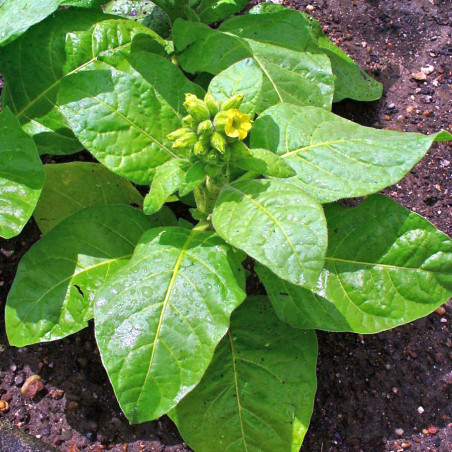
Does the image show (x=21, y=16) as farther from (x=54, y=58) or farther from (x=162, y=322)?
(x=162, y=322)

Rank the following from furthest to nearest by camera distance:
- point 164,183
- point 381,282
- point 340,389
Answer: point 340,389 → point 381,282 → point 164,183

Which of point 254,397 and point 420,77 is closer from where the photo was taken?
point 254,397

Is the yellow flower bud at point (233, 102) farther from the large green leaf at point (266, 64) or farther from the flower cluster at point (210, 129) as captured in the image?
the large green leaf at point (266, 64)

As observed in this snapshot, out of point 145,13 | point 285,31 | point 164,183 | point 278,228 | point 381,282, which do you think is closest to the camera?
point 278,228

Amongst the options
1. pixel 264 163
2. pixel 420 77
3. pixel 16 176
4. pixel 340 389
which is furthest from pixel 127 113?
pixel 420 77

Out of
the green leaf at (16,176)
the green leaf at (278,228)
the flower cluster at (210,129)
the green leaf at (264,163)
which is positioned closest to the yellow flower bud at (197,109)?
the flower cluster at (210,129)

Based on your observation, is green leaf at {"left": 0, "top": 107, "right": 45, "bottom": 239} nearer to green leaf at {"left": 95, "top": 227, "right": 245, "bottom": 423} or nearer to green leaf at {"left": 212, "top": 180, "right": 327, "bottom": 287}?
green leaf at {"left": 95, "top": 227, "right": 245, "bottom": 423}

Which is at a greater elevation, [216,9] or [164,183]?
[216,9]

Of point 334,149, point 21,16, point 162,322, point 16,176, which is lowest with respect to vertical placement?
point 162,322

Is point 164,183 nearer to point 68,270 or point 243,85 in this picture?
point 243,85
